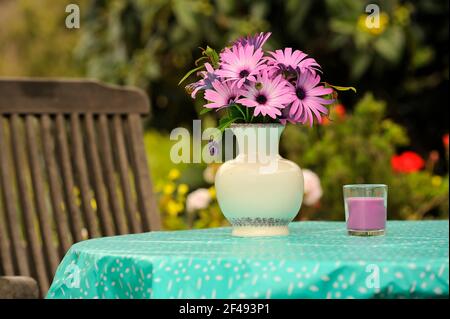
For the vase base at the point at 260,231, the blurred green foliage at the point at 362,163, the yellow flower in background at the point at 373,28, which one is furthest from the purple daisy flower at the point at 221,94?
the yellow flower in background at the point at 373,28

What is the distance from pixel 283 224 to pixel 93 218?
1.06 metres

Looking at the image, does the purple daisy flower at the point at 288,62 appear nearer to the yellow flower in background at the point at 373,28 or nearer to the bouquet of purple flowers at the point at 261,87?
the bouquet of purple flowers at the point at 261,87

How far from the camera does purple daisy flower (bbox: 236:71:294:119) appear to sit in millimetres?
2109

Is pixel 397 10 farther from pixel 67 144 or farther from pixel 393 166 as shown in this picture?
pixel 67 144

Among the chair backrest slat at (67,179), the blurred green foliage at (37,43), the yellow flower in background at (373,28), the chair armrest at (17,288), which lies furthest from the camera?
the blurred green foliage at (37,43)

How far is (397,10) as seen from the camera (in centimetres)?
550

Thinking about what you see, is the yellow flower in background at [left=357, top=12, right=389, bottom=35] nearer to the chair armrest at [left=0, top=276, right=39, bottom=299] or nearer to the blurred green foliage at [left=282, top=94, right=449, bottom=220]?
the blurred green foliage at [left=282, top=94, right=449, bottom=220]

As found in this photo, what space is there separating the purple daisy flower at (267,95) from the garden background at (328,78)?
2477mm

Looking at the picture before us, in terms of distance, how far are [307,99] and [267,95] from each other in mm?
110

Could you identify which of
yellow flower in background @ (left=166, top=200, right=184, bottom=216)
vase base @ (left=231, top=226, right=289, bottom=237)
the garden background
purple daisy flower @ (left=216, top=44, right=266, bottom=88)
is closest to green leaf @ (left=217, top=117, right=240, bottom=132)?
purple daisy flower @ (left=216, top=44, right=266, bottom=88)

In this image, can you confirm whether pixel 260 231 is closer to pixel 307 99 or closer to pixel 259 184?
pixel 259 184

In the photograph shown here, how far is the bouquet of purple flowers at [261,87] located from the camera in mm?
2113
